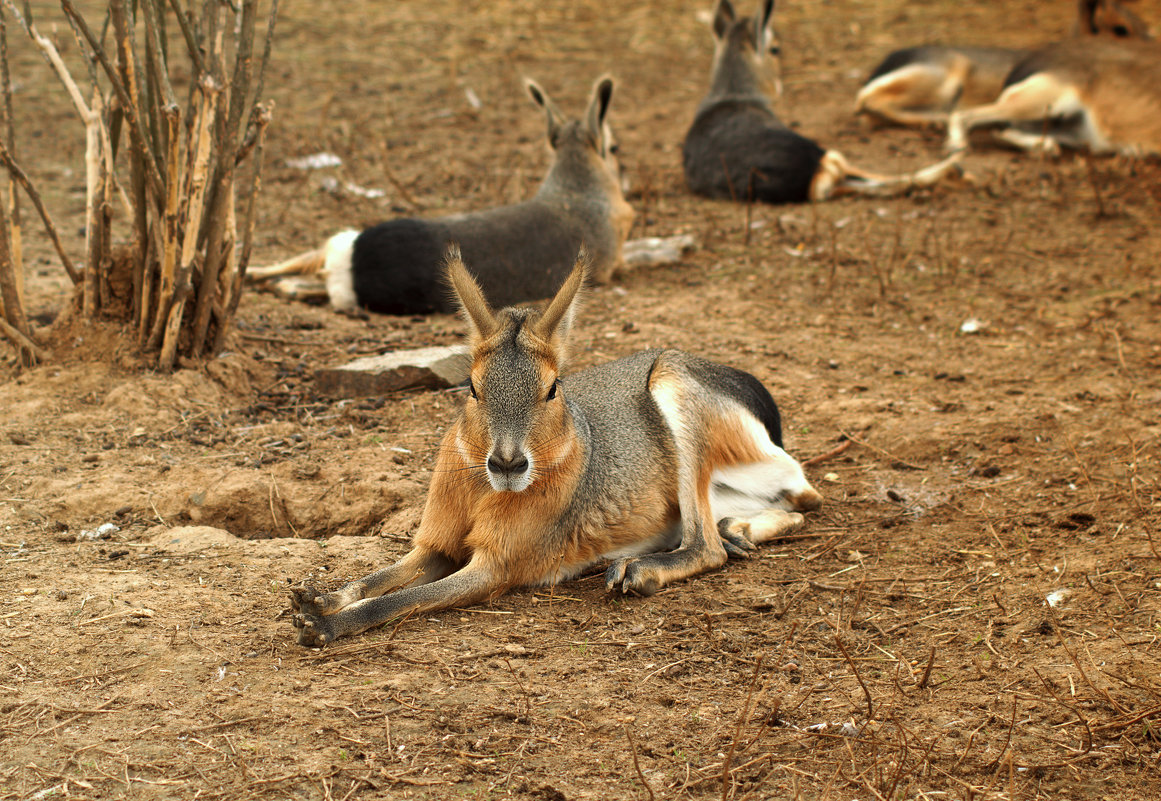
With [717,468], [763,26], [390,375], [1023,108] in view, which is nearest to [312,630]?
[717,468]

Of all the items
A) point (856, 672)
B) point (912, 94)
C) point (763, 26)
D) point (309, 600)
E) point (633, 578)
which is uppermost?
point (763, 26)

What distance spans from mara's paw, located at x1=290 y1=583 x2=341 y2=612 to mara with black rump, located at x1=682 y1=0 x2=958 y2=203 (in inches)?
235

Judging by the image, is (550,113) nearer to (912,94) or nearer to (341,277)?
(341,277)

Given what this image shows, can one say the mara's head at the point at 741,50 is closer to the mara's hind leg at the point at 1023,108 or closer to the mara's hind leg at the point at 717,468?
the mara's hind leg at the point at 1023,108

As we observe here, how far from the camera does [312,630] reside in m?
3.24

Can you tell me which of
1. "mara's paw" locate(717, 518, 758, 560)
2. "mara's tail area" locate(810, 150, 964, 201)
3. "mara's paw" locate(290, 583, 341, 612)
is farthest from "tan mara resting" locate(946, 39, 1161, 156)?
"mara's paw" locate(290, 583, 341, 612)

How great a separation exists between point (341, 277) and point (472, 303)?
3.30 metres

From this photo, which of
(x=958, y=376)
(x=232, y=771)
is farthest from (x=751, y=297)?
(x=232, y=771)

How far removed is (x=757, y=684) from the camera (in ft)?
10.5

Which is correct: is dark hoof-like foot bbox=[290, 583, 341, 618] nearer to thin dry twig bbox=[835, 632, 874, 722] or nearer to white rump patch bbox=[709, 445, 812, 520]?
thin dry twig bbox=[835, 632, 874, 722]

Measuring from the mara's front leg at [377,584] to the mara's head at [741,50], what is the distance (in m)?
7.45

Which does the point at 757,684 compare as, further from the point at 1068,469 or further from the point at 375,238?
the point at 375,238

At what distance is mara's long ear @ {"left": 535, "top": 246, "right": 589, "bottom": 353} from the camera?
3.64 metres

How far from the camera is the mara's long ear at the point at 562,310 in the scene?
3637 mm
